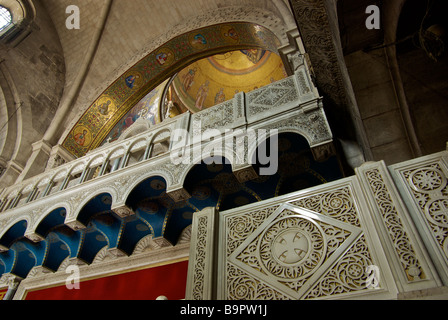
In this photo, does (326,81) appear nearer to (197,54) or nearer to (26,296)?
(197,54)

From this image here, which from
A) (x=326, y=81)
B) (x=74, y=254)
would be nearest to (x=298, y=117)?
(x=326, y=81)

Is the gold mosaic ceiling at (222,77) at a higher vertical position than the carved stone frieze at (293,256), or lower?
higher

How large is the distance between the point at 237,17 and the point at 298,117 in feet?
17.4

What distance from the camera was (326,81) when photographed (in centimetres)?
426

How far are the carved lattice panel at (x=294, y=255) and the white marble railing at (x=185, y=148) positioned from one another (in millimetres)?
1592

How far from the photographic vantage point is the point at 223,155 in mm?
4590

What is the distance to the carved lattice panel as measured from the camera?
84.5 inches

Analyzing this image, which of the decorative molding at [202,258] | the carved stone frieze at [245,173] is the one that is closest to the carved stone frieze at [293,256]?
the decorative molding at [202,258]

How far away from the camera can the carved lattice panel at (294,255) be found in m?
2.15

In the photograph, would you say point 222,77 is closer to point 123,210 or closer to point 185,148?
point 185,148

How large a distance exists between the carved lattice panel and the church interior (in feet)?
0.04

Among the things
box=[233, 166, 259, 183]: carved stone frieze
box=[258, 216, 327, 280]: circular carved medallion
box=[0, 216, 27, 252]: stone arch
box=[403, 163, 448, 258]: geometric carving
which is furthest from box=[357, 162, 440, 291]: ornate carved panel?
box=[0, 216, 27, 252]: stone arch

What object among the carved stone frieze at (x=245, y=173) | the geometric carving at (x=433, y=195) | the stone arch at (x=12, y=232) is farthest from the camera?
the stone arch at (x=12, y=232)

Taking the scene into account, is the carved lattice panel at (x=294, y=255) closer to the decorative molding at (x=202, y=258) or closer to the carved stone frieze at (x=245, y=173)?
the decorative molding at (x=202, y=258)
